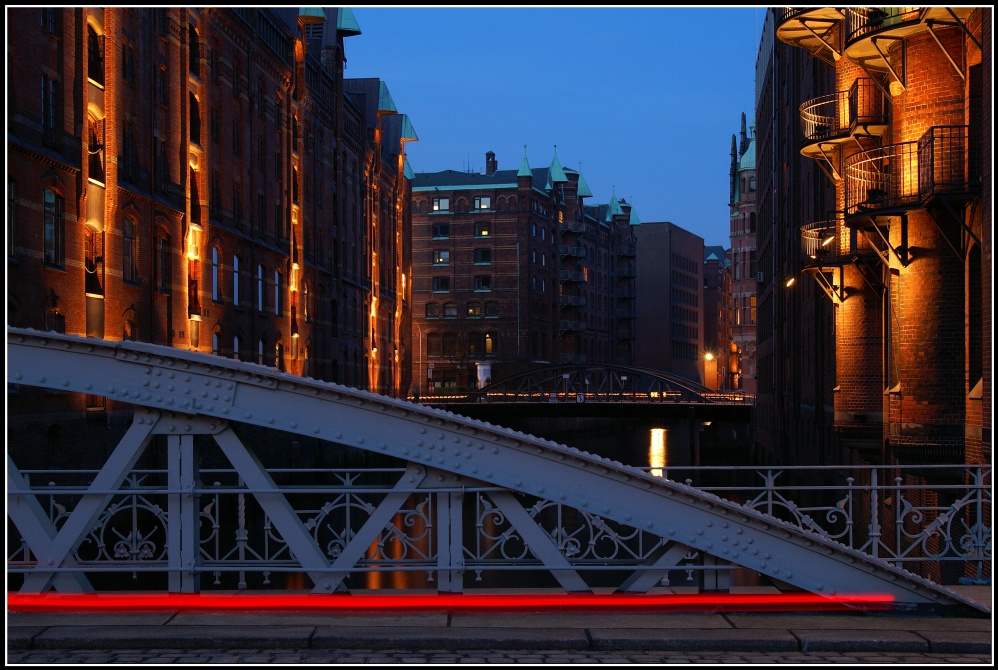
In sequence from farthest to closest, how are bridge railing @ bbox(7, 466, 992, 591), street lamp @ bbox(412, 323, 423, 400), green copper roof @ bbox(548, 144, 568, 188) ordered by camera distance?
1. green copper roof @ bbox(548, 144, 568, 188)
2. street lamp @ bbox(412, 323, 423, 400)
3. bridge railing @ bbox(7, 466, 992, 591)

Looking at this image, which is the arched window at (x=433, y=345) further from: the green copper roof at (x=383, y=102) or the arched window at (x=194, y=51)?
the arched window at (x=194, y=51)

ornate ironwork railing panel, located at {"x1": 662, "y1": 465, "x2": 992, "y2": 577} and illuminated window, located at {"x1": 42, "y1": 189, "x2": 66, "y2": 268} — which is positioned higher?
illuminated window, located at {"x1": 42, "y1": 189, "x2": 66, "y2": 268}

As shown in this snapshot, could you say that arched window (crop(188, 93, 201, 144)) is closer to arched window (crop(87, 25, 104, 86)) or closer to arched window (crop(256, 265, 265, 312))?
arched window (crop(256, 265, 265, 312))

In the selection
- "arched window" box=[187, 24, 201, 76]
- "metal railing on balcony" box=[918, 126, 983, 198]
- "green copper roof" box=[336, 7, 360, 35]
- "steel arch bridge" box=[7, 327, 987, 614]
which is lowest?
"steel arch bridge" box=[7, 327, 987, 614]

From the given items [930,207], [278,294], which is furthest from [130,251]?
[930,207]

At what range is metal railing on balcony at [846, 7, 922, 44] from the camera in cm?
1670

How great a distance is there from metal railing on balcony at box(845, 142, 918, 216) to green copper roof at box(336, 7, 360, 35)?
4685 centimetres

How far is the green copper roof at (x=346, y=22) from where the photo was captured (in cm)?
6241

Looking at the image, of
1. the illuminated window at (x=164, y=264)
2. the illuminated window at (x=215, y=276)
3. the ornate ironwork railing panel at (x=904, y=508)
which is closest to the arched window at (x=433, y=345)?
the illuminated window at (x=215, y=276)

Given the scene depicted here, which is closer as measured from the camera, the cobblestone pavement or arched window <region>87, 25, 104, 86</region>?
the cobblestone pavement

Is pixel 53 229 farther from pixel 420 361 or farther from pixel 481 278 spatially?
pixel 481 278

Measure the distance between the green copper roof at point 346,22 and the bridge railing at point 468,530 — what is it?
3252 centimetres

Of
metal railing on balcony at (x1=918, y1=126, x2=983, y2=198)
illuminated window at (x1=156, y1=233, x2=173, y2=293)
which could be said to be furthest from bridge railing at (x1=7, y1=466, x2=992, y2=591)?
illuminated window at (x1=156, y1=233, x2=173, y2=293)

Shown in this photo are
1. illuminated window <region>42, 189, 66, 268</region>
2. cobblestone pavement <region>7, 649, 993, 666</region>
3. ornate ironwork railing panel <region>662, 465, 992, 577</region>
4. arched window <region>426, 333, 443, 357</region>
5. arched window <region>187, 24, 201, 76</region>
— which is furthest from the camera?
arched window <region>426, 333, 443, 357</region>
